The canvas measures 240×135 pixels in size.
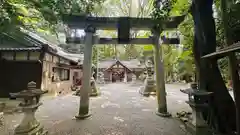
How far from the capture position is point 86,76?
509 centimetres

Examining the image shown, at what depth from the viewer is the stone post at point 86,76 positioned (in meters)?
5.00

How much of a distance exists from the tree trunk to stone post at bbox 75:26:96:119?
3.85m

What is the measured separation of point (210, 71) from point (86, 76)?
430cm

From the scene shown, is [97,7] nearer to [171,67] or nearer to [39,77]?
[39,77]

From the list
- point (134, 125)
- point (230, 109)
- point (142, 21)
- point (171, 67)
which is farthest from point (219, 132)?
point (171, 67)

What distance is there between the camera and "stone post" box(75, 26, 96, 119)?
16.4 ft

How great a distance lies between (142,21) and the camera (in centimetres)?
508

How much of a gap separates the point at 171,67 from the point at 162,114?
17.5 m

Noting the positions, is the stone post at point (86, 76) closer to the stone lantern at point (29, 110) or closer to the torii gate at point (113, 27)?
the torii gate at point (113, 27)

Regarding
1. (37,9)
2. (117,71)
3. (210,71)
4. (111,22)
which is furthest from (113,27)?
(117,71)

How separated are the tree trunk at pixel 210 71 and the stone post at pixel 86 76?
3.85 m

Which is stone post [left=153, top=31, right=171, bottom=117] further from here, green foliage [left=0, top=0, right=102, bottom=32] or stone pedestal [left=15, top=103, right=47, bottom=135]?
stone pedestal [left=15, top=103, right=47, bottom=135]

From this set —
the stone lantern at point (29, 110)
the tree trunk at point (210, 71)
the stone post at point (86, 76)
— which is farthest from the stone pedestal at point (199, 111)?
the stone lantern at point (29, 110)

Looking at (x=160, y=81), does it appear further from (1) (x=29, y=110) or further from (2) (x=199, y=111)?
(1) (x=29, y=110)
